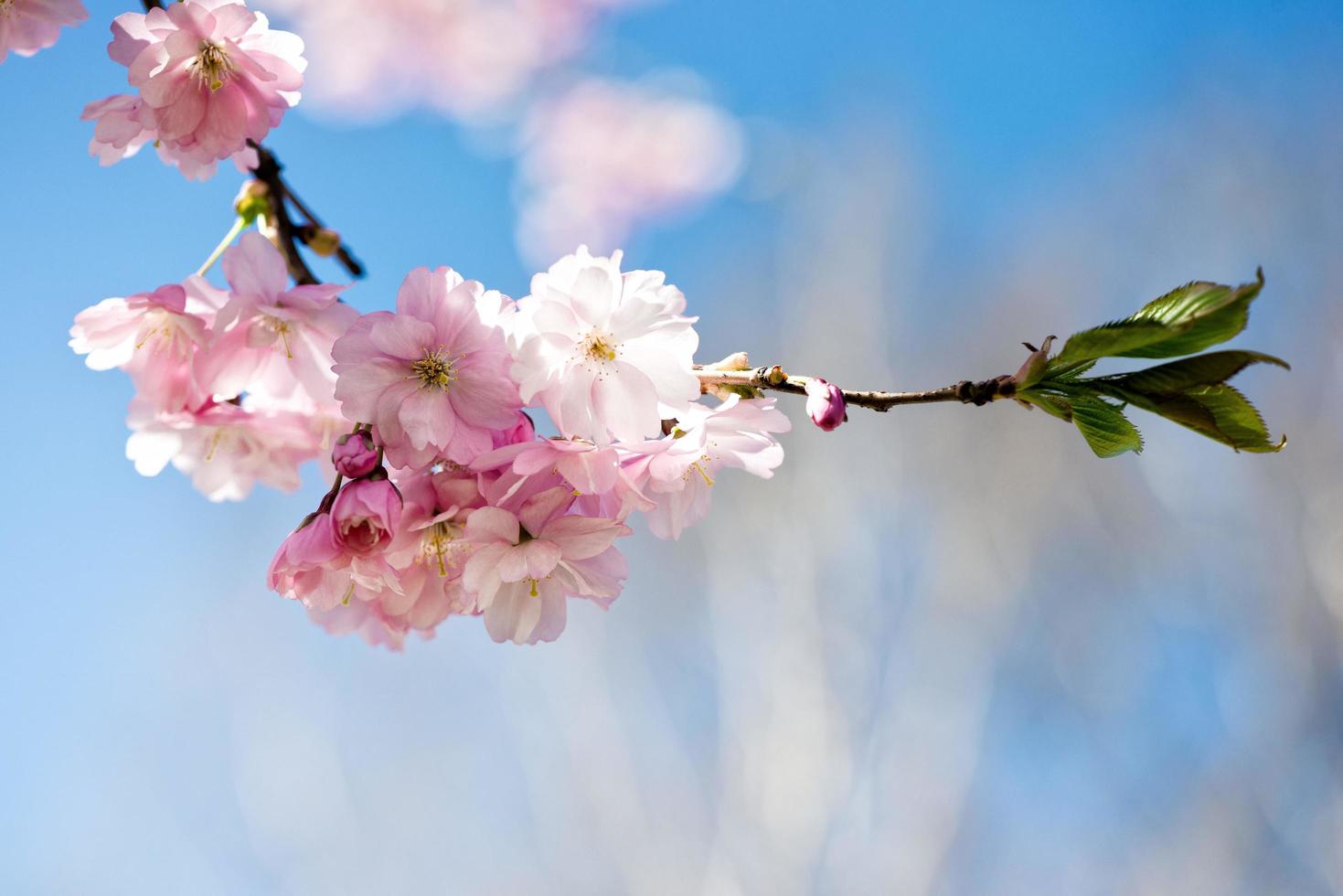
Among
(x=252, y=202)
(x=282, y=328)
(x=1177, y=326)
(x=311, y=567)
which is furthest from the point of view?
(x=252, y=202)

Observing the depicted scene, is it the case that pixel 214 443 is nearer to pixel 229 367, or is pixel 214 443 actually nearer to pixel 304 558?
pixel 229 367

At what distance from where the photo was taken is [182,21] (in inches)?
20.0

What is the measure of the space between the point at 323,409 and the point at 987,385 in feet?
1.43

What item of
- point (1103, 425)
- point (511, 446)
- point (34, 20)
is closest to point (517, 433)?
point (511, 446)

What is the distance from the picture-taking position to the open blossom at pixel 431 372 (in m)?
0.44

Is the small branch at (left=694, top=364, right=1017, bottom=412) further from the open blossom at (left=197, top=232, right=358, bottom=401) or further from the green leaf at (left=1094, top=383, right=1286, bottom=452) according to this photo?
the open blossom at (left=197, top=232, right=358, bottom=401)

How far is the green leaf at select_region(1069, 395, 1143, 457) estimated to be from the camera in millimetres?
372

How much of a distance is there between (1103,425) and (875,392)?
3.8 inches

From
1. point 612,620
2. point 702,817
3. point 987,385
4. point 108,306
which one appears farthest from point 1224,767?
point 108,306

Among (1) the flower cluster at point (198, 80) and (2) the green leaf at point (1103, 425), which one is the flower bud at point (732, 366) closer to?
(2) the green leaf at point (1103, 425)

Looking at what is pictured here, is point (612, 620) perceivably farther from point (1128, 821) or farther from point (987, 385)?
point (987, 385)

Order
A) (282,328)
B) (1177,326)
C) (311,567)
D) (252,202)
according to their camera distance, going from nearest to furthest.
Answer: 1. (1177,326)
2. (311,567)
3. (282,328)
4. (252,202)

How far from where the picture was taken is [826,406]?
1.29 feet

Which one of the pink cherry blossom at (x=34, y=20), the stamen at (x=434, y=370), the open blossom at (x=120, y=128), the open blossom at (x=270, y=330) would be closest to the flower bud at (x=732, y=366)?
the stamen at (x=434, y=370)
